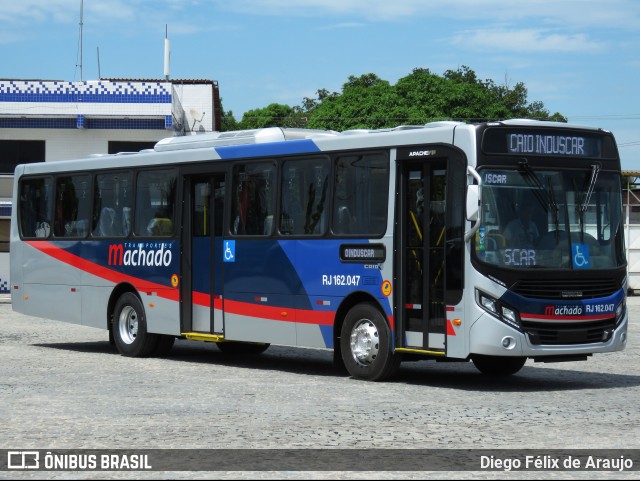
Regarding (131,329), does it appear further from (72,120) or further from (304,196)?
(72,120)

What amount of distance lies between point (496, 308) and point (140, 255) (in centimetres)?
742

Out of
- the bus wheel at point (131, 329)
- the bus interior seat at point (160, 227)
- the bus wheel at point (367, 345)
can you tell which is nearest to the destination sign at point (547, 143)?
the bus wheel at point (367, 345)

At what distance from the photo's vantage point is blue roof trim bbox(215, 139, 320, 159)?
16938 mm

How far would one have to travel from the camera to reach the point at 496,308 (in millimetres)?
14391

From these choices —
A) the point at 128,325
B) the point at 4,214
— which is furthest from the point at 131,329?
the point at 4,214

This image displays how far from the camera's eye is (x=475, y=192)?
46.2 ft

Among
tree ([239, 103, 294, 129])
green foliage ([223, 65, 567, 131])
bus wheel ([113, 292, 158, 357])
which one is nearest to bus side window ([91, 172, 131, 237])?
bus wheel ([113, 292, 158, 357])

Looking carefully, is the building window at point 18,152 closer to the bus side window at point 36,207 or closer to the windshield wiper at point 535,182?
the bus side window at point 36,207

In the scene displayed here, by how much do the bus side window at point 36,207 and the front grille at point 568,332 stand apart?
10.5m

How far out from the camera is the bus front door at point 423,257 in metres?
14.9

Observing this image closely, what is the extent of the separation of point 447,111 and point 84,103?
3365 centimetres

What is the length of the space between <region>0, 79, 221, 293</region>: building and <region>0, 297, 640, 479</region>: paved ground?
25.0m

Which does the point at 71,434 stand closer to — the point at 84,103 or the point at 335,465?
the point at 335,465

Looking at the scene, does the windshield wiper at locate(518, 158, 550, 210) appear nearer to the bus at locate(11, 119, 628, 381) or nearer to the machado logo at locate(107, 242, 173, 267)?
the bus at locate(11, 119, 628, 381)
